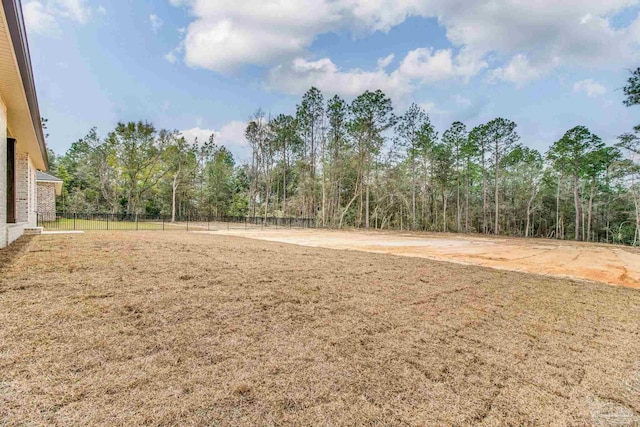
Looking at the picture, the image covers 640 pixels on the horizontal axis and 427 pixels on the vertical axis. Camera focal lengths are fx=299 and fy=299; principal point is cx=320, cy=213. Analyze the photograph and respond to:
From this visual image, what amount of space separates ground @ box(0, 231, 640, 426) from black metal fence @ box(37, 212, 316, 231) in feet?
47.5

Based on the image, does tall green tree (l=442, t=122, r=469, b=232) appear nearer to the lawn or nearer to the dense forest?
the dense forest

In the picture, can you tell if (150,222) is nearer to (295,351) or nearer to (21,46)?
(21,46)

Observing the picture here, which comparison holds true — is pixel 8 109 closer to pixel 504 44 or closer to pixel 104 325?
pixel 104 325

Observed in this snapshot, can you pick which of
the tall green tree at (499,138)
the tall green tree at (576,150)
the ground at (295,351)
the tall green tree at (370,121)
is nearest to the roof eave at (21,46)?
the ground at (295,351)

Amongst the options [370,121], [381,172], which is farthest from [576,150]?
[370,121]

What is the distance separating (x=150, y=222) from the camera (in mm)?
24516

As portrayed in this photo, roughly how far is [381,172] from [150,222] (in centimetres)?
2030

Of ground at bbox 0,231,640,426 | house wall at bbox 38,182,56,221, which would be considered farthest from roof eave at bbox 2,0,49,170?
house wall at bbox 38,182,56,221

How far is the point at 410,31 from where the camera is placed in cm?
1498

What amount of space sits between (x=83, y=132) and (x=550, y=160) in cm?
4514

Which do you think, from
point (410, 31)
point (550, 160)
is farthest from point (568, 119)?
point (410, 31)

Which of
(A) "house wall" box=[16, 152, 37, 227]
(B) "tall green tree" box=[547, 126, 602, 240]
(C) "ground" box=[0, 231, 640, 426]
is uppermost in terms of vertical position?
(B) "tall green tree" box=[547, 126, 602, 240]

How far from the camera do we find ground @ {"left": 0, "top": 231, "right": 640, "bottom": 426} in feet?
5.29

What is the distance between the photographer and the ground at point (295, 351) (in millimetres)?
1611
